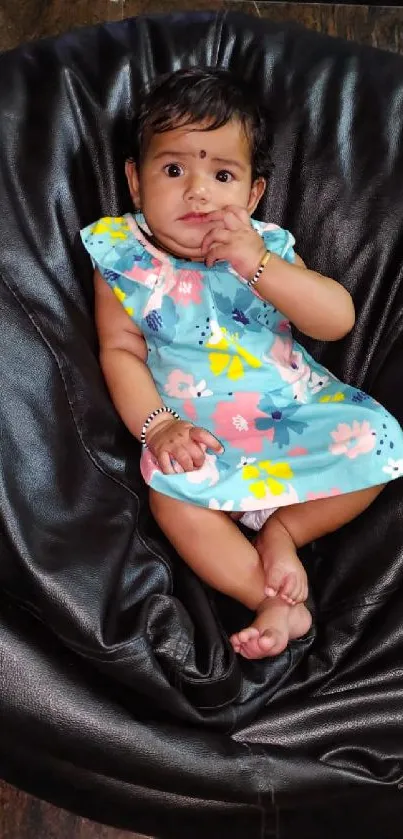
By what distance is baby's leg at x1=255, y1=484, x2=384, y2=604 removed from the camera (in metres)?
1.20

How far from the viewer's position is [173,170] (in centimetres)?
134

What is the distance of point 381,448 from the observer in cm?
123

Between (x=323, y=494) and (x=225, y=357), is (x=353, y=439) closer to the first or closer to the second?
(x=323, y=494)

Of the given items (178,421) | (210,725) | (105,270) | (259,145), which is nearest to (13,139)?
(105,270)

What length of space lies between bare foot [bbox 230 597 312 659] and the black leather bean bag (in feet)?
0.10

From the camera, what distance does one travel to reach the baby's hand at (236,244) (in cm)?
128

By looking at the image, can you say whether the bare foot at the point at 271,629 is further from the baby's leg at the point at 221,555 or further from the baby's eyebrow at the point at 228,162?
the baby's eyebrow at the point at 228,162

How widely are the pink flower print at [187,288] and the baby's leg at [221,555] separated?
30cm

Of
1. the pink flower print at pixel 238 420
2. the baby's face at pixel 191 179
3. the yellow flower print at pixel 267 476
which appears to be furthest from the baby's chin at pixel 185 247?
the yellow flower print at pixel 267 476

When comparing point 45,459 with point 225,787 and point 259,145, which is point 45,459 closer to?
point 225,787

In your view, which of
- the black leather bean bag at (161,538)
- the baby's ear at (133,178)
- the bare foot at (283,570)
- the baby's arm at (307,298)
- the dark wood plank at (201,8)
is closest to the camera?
the black leather bean bag at (161,538)

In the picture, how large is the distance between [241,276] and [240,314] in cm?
6

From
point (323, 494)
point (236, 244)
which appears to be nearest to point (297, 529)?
point (323, 494)

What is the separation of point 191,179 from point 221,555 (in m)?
0.53
